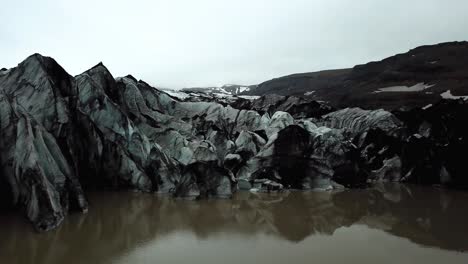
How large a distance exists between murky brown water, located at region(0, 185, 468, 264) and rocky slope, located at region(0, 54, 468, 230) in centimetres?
94

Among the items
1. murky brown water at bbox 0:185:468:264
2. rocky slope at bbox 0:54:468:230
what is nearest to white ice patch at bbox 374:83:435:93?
rocky slope at bbox 0:54:468:230

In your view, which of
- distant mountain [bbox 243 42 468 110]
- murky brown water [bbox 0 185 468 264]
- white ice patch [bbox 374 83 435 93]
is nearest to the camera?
murky brown water [bbox 0 185 468 264]

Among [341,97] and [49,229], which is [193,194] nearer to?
[49,229]

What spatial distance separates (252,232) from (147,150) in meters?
7.17

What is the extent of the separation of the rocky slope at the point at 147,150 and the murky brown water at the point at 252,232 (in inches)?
36.8

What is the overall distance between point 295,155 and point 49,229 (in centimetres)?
1047

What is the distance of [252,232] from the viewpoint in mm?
11164

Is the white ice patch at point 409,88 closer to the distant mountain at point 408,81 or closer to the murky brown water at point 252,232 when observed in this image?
the distant mountain at point 408,81

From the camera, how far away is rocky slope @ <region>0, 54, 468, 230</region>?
11.4 m

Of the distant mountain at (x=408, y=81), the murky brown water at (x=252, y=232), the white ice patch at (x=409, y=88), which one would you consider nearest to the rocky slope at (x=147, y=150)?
the murky brown water at (x=252, y=232)

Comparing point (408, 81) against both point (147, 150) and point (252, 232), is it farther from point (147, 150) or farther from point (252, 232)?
point (252, 232)

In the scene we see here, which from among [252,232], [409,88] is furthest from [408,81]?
[252,232]

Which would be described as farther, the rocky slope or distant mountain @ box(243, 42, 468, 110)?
distant mountain @ box(243, 42, 468, 110)

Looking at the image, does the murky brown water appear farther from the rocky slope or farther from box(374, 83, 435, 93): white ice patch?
box(374, 83, 435, 93): white ice patch
